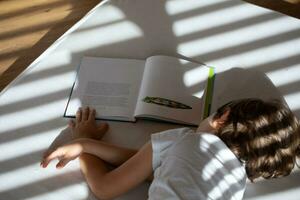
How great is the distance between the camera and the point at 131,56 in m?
1.20

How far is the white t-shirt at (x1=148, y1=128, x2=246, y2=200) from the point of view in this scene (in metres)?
0.79

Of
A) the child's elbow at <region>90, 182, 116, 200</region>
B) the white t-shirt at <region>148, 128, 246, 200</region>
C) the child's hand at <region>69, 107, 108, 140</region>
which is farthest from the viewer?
the child's hand at <region>69, 107, 108, 140</region>

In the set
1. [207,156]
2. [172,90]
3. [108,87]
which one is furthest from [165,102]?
[207,156]

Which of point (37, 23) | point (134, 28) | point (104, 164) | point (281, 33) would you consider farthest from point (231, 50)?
point (37, 23)

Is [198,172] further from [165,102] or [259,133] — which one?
[165,102]

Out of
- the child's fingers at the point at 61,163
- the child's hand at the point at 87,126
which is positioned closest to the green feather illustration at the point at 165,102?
the child's hand at the point at 87,126

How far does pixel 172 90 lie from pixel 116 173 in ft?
0.93

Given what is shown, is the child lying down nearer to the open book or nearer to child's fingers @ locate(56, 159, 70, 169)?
child's fingers @ locate(56, 159, 70, 169)

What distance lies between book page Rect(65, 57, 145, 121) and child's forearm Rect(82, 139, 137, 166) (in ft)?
0.33

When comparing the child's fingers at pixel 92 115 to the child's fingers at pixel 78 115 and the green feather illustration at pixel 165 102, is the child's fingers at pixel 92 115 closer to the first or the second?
the child's fingers at pixel 78 115

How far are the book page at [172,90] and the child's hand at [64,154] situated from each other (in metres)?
0.17

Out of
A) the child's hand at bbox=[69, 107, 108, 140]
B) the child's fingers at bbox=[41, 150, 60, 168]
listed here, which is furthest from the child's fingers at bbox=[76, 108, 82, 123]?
the child's fingers at bbox=[41, 150, 60, 168]

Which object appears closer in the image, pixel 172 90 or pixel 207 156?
pixel 207 156

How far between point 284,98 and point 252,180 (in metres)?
0.27
